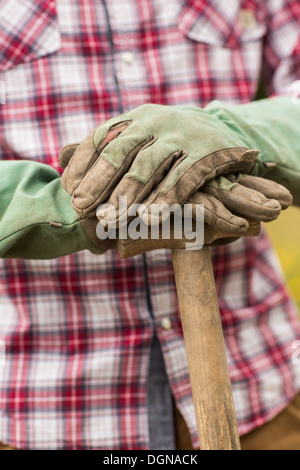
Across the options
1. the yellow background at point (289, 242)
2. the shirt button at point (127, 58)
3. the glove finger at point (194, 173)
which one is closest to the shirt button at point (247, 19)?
the shirt button at point (127, 58)

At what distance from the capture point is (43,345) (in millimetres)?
1205

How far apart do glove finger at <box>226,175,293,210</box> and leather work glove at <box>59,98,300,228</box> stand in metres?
0.02

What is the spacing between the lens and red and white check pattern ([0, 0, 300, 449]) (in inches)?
46.4

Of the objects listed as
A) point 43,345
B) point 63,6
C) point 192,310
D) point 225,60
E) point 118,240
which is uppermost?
point 63,6

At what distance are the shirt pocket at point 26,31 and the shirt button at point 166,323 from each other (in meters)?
0.61

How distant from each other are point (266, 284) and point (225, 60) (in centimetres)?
52

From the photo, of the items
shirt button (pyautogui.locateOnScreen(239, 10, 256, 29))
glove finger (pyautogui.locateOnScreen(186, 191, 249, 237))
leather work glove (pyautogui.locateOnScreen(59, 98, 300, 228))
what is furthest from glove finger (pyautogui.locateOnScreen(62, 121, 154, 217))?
shirt button (pyautogui.locateOnScreen(239, 10, 256, 29))

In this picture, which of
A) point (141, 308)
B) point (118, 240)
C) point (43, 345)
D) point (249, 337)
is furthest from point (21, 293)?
point (249, 337)

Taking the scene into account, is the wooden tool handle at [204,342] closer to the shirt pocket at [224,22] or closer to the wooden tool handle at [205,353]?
the wooden tool handle at [205,353]

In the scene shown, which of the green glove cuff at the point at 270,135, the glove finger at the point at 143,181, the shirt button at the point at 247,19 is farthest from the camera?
the shirt button at the point at 247,19

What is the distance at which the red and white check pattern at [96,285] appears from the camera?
1180mm

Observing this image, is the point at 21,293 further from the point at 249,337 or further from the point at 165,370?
the point at 249,337

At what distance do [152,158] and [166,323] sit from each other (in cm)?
46

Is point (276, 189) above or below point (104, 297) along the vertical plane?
above
